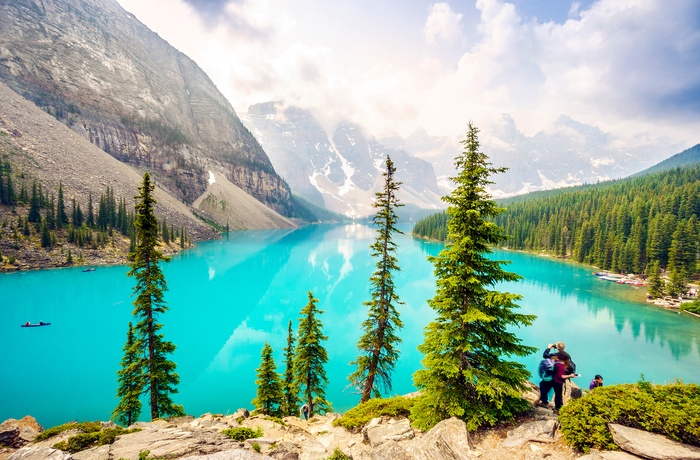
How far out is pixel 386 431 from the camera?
431 inches

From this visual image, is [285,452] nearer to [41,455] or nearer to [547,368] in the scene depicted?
[41,455]

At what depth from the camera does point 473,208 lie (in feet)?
35.3

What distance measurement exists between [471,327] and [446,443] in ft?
12.4

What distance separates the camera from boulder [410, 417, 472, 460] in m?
8.33

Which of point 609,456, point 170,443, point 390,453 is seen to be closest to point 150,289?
point 170,443

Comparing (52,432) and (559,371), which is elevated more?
(559,371)

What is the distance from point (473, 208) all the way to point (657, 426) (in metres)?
7.25

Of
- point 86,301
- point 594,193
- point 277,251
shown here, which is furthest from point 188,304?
point 594,193

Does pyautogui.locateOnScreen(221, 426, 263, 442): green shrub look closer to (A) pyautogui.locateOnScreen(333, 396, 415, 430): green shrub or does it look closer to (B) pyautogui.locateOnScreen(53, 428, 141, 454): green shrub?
(A) pyautogui.locateOnScreen(333, 396, 415, 430): green shrub

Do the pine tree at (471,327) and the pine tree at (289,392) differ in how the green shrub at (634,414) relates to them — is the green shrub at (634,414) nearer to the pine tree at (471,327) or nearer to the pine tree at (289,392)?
the pine tree at (471,327)

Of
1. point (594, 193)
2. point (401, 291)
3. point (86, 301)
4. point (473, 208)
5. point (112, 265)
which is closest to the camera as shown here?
point (473, 208)

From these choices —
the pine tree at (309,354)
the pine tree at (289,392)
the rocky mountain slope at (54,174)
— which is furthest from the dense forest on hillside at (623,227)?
the rocky mountain slope at (54,174)

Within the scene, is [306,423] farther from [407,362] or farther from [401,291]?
[401,291]

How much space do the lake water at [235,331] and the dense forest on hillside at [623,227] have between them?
15.6 meters
